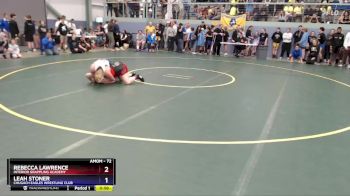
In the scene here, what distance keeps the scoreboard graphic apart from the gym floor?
60 cm

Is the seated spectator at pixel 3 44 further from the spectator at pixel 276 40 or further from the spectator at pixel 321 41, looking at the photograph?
the spectator at pixel 321 41

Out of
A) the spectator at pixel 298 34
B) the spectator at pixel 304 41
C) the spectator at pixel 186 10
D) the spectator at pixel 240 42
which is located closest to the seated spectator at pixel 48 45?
the spectator at pixel 186 10

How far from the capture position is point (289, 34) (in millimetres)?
19047

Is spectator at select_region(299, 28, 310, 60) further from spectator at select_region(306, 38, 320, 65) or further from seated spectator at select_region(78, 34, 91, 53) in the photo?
seated spectator at select_region(78, 34, 91, 53)

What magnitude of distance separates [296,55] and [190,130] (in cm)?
1406

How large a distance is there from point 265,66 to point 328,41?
366 centimetres

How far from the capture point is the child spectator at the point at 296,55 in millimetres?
18766

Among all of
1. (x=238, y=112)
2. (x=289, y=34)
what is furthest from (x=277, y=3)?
(x=238, y=112)

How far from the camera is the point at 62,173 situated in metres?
3.46

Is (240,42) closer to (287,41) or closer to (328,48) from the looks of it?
(287,41)

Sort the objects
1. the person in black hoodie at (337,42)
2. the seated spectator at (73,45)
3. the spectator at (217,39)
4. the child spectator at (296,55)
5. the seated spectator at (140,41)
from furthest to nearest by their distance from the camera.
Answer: the seated spectator at (140,41) < the spectator at (217,39) < the seated spectator at (73,45) < the child spectator at (296,55) < the person in black hoodie at (337,42)

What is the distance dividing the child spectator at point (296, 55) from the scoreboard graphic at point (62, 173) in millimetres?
16706

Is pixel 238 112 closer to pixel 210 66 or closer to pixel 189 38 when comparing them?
pixel 210 66

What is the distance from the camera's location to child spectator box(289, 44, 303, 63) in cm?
1877
